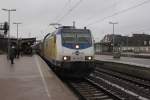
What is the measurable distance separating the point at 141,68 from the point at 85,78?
16.4ft

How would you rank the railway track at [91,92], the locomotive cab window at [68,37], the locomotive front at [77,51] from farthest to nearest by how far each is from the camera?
the locomotive cab window at [68,37] → the locomotive front at [77,51] → the railway track at [91,92]

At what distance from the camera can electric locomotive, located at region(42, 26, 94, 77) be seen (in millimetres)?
19359

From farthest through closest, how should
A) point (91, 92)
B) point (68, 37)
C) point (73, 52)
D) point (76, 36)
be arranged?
point (76, 36)
point (68, 37)
point (73, 52)
point (91, 92)

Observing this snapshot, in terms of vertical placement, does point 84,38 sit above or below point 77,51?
above

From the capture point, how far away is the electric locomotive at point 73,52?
1936 centimetres

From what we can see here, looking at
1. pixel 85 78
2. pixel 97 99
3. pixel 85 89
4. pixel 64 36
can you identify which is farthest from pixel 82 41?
pixel 97 99

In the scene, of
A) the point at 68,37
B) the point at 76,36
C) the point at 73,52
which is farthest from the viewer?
the point at 76,36

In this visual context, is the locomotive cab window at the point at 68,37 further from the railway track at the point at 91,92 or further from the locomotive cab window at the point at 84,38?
the railway track at the point at 91,92

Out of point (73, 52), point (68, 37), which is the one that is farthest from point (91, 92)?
point (68, 37)

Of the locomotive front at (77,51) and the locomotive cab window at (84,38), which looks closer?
the locomotive front at (77,51)

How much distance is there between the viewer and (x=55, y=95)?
1215 centimetres

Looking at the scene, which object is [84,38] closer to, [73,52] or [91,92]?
[73,52]

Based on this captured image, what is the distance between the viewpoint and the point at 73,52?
19.7 metres

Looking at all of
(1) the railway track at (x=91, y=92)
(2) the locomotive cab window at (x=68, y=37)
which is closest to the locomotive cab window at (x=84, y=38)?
(2) the locomotive cab window at (x=68, y=37)
